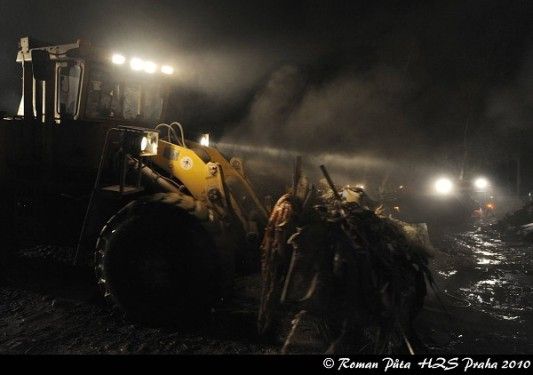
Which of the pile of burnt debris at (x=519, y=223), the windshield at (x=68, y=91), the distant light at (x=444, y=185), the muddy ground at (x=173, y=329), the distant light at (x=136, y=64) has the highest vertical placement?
the distant light at (x=136, y=64)

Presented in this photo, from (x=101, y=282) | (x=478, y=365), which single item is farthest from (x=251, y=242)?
(x=478, y=365)

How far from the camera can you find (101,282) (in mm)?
4520

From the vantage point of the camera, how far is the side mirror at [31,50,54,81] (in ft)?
16.2

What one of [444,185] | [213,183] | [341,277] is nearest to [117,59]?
[213,183]

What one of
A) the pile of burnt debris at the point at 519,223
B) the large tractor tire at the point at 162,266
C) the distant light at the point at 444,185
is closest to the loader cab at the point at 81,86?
the large tractor tire at the point at 162,266

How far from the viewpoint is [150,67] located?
235 inches

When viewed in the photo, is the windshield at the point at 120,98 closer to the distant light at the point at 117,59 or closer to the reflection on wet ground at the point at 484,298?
the distant light at the point at 117,59

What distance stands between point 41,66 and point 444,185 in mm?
19489

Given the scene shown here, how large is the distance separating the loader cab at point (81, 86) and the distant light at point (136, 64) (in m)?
0.05

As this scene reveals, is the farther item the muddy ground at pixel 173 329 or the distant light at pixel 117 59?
the distant light at pixel 117 59

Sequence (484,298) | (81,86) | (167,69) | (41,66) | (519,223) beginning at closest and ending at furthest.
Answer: (41,66) < (81,86) < (167,69) < (484,298) < (519,223)

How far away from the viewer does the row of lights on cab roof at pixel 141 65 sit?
5.58 m

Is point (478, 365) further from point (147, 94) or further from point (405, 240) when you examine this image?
point (147, 94)

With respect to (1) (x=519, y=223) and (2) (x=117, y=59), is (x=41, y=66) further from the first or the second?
(1) (x=519, y=223)
